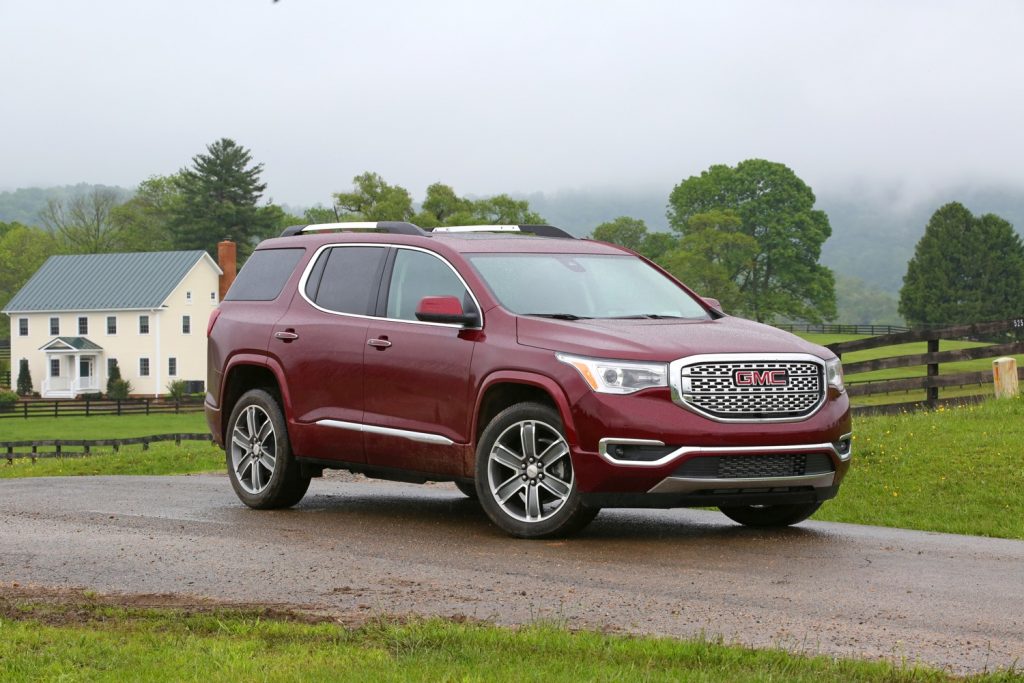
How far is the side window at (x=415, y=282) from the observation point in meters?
10.4

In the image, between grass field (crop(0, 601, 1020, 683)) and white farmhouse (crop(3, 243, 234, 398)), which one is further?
white farmhouse (crop(3, 243, 234, 398))

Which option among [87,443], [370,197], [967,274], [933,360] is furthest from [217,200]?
[933,360]

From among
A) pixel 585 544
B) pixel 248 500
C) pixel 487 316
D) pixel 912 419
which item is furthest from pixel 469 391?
pixel 912 419

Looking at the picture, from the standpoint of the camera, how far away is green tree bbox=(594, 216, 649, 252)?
355 feet

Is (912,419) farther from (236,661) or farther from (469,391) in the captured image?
(236,661)

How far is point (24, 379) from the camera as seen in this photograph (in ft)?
274

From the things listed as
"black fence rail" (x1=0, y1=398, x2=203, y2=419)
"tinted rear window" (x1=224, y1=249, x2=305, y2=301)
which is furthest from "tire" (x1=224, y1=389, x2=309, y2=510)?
"black fence rail" (x1=0, y1=398, x2=203, y2=419)

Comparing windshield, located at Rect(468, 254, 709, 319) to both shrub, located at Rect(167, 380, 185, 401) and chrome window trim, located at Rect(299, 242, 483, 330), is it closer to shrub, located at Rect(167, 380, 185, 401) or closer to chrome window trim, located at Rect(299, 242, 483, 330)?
chrome window trim, located at Rect(299, 242, 483, 330)

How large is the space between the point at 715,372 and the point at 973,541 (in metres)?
2.68

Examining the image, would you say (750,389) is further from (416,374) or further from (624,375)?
(416,374)

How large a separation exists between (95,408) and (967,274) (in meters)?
60.4

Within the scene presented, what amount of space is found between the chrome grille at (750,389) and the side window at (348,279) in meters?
2.75

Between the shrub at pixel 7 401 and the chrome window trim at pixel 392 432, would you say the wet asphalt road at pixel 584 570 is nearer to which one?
the chrome window trim at pixel 392 432

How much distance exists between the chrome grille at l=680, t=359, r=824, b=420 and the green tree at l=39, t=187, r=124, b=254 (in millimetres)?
115439
